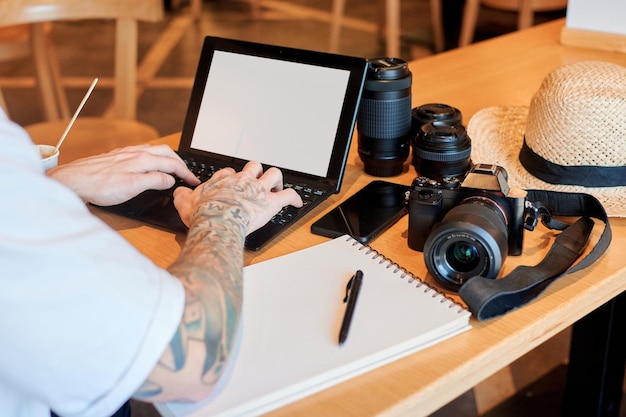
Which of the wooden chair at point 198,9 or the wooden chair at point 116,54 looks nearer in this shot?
the wooden chair at point 116,54

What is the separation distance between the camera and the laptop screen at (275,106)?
101cm

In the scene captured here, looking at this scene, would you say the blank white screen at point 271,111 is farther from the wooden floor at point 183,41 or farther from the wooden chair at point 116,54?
the wooden floor at point 183,41

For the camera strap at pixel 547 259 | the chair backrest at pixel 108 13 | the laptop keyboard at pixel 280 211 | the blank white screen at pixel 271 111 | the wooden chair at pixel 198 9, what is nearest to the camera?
the camera strap at pixel 547 259

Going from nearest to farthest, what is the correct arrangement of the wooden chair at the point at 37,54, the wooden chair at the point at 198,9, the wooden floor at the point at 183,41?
the wooden chair at the point at 37,54 → the wooden floor at the point at 183,41 → the wooden chair at the point at 198,9

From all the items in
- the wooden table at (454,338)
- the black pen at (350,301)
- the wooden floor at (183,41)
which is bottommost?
the wooden floor at (183,41)

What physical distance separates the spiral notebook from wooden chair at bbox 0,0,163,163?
38.2 inches

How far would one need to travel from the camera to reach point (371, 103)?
1044mm

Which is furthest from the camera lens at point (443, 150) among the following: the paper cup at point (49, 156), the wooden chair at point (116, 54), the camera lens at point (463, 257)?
the wooden chair at point (116, 54)

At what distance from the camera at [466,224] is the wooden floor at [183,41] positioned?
2311 mm

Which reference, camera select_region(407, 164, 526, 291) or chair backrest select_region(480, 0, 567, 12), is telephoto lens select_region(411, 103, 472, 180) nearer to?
camera select_region(407, 164, 526, 291)

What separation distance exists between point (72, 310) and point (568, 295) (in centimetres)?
51

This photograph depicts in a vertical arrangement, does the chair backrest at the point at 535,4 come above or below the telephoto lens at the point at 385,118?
below

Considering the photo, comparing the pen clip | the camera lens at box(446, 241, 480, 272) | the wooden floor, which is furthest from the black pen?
the wooden floor

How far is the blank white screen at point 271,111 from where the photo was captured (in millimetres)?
1021
